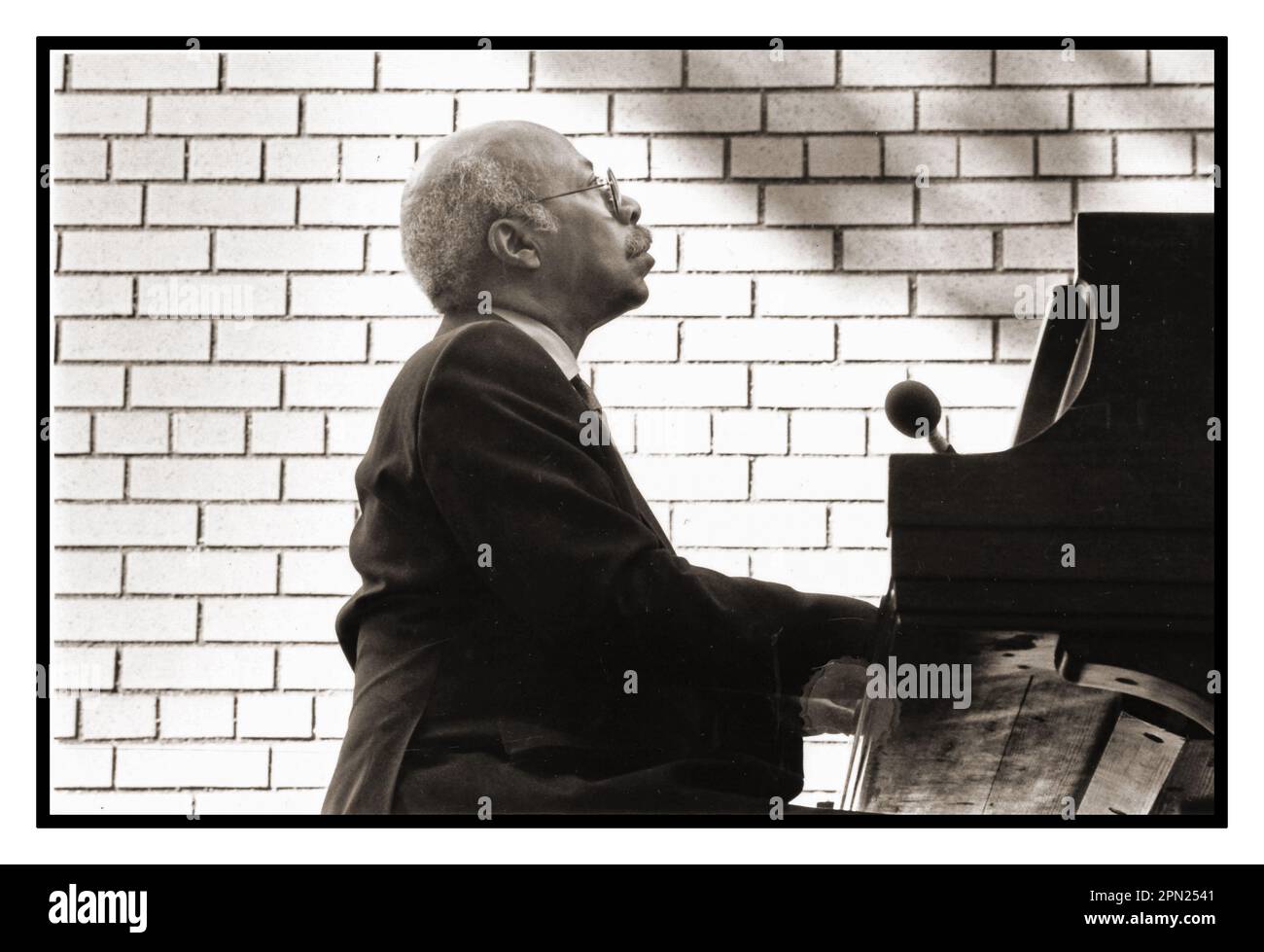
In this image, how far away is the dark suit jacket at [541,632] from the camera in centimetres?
229

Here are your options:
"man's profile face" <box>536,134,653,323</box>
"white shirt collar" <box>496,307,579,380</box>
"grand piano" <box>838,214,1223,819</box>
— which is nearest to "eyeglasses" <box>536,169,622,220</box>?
"man's profile face" <box>536,134,653,323</box>

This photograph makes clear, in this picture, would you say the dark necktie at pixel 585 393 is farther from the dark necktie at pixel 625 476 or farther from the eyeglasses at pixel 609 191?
the eyeglasses at pixel 609 191

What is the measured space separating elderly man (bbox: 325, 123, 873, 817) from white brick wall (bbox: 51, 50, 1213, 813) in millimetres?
370

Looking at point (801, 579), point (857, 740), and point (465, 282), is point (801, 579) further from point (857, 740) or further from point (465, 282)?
point (465, 282)

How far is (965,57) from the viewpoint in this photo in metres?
2.75

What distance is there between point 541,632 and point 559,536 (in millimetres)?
127

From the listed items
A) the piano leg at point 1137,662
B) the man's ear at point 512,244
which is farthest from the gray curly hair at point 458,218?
the piano leg at point 1137,662

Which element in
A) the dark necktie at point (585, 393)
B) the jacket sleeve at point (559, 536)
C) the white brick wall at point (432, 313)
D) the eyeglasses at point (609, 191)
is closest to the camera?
the jacket sleeve at point (559, 536)

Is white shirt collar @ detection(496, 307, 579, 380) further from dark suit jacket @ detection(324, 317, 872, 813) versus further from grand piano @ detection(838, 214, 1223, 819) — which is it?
grand piano @ detection(838, 214, 1223, 819)

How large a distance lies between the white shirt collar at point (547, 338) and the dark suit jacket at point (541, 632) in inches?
2.5

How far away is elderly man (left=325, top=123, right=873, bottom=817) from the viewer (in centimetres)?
230

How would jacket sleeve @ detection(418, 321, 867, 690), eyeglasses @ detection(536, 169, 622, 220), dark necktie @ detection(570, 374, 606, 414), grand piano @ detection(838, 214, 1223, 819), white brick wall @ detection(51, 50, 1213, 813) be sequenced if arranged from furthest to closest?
1. white brick wall @ detection(51, 50, 1213, 813)
2. eyeglasses @ detection(536, 169, 622, 220)
3. dark necktie @ detection(570, 374, 606, 414)
4. jacket sleeve @ detection(418, 321, 867, 690)
5. grand piano @ detection(838, 214, 1223, 819)
